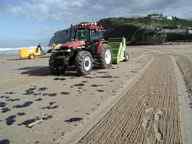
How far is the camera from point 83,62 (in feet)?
43.9

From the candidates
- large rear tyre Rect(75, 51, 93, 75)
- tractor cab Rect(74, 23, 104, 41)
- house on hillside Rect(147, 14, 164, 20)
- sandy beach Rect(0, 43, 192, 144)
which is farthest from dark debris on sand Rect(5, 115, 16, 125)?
house on hillside Rect(147, 14, 164, 20)

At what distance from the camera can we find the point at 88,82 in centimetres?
1161

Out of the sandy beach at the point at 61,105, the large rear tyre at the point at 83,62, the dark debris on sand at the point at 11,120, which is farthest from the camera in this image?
the large rear tyre at the point at 83,62

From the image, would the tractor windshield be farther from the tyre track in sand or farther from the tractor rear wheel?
the tyre track in sand

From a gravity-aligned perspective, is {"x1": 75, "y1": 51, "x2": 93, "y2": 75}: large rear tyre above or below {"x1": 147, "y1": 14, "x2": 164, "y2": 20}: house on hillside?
below

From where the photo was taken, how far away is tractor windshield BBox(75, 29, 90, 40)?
48.9 ft

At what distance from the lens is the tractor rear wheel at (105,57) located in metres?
15.2

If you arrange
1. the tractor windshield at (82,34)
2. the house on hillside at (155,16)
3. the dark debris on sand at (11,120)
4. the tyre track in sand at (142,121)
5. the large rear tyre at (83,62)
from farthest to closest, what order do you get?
1. the house on hillside at (155,16)
2. the tractor windshield at (82,34)
3. the large rear tyre at (83,62)
4. the dark debris on sand at (11,120)
5. the tyre track in sand at (142,121)

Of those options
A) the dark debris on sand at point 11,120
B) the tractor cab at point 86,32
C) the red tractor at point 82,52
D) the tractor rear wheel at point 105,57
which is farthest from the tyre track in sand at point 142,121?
the tractor cab at point 86,32

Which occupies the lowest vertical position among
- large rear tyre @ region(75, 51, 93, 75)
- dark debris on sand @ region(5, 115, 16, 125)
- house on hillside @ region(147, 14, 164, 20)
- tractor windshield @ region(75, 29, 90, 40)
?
dark debris on sand @ region(5, 115, 16, 125)

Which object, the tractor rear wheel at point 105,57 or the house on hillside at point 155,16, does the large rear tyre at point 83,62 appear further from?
the house on hillside at point 155,16

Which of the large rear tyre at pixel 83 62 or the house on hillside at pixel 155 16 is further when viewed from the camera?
the house on hillside at pixel 155 16

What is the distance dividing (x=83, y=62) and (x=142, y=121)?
7112 mm

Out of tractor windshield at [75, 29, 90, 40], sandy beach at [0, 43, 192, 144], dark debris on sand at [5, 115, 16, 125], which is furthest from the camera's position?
tractor windshield at [75, 29, 90, 40]
